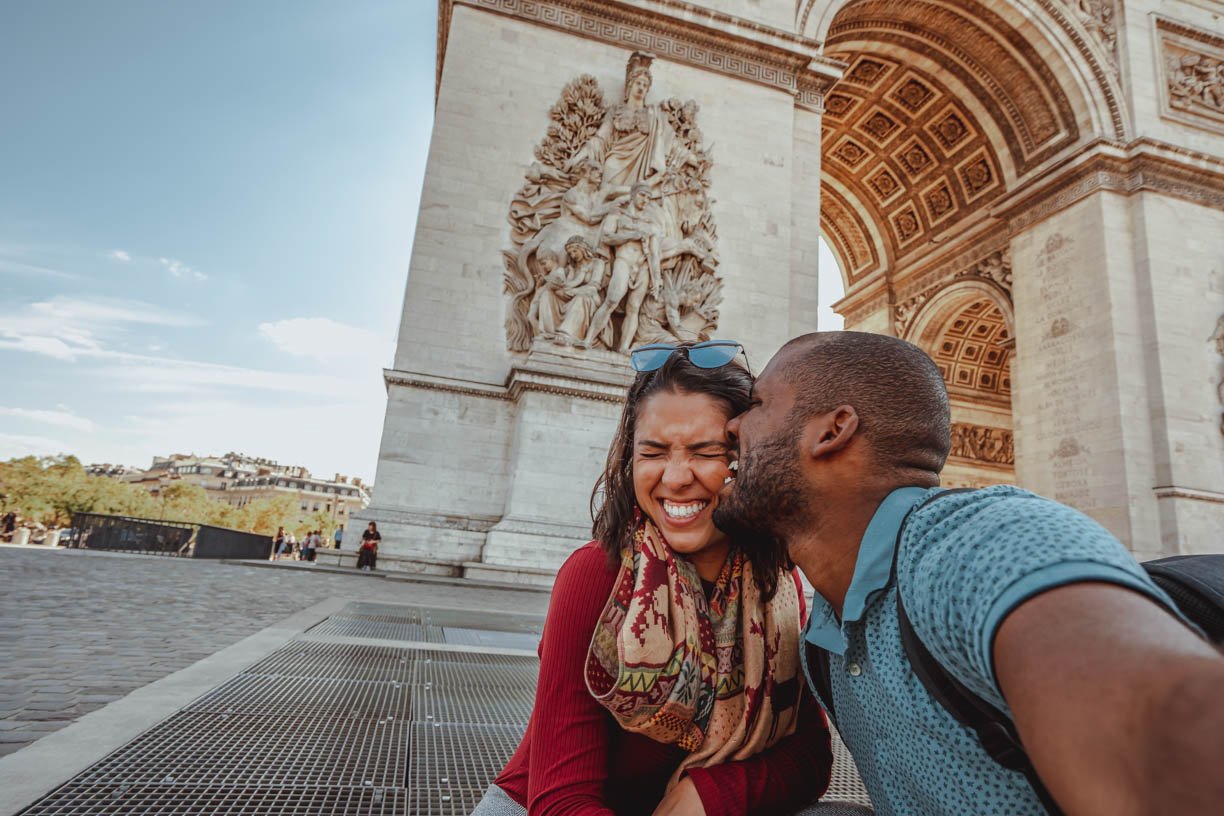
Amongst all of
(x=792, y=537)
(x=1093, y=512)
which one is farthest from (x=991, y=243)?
(x=792, y=537)

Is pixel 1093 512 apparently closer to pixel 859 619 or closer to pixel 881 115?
pixel 881 115

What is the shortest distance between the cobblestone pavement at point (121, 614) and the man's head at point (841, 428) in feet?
6.98

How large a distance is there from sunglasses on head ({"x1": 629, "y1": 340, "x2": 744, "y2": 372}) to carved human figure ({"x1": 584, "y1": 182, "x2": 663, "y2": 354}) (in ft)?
26.3

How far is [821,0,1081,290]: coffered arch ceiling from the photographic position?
47.0ft

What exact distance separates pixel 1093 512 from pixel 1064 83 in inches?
344

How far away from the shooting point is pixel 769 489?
1.09 m

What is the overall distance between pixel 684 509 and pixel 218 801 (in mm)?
1333

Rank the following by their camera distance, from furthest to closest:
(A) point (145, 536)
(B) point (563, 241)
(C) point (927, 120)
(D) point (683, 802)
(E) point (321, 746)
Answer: (C) point (927, 120) < (A) point (145, 536) < (B) point (563, 241) < (E) point (321, 746) < (D) point (683, 802)

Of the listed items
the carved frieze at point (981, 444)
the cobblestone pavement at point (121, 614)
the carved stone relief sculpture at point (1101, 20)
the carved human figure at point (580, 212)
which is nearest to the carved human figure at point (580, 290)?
the carved human figure at point (580, 212)

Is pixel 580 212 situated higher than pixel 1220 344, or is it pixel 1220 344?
pixel 580 212

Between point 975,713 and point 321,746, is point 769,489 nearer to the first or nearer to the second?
point 975,713

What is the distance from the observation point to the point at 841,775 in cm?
218

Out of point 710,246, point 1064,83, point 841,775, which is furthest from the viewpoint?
point 1064,83

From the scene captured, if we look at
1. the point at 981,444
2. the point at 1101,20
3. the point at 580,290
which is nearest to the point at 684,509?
the point at 580,290
